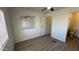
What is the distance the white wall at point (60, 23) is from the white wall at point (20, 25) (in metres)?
1.24

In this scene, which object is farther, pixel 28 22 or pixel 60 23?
pixel 28 22

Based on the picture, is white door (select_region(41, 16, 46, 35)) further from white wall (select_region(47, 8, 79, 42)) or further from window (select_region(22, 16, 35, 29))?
white wall (select_region(47, 8, 79, 42))

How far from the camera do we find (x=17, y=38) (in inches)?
198

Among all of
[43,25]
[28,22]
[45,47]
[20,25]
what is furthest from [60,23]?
[20,25]

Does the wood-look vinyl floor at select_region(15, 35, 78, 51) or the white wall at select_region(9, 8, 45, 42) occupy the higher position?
the white wall at select_region(9, 8, 45, 42)

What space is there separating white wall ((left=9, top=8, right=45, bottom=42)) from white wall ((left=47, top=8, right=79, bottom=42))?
4.08 feet

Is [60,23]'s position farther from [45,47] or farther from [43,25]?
[45,47]

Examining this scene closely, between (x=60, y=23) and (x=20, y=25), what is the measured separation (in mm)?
2752

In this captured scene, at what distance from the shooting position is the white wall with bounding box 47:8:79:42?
181 inches

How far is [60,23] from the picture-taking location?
502cm

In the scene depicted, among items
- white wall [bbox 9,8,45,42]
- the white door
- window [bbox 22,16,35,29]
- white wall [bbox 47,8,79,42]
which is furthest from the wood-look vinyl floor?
the white door
